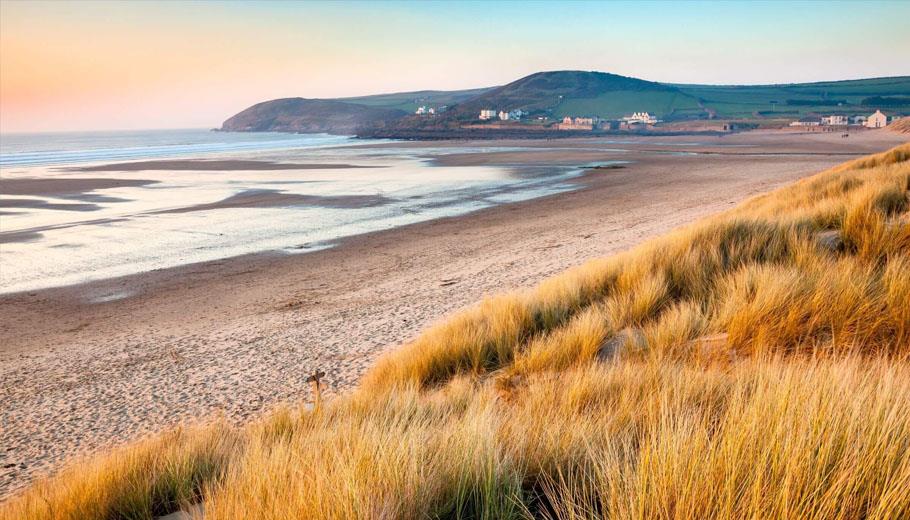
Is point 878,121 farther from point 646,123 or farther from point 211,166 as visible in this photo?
point 211,166

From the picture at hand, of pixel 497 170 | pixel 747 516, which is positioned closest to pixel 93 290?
pixel 747 516

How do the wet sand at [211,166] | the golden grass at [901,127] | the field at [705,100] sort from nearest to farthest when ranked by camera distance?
the wet sand at [211,166] → the golden grass at [901,127] → the field at [705,100]

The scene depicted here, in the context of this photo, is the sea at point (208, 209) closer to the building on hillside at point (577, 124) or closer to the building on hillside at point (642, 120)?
the building on hillside at point (577, 124)

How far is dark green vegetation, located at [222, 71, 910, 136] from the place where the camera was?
129 m

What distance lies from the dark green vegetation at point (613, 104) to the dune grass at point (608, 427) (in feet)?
340

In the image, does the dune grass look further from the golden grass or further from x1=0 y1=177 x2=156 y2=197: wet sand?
Answer: the golden grass

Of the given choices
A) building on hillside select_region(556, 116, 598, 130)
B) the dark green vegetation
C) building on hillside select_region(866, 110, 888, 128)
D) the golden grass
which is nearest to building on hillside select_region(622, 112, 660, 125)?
the dark green vegetation

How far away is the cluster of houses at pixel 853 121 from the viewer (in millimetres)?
94625

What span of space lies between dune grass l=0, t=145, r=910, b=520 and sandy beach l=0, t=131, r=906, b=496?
6.52 feet

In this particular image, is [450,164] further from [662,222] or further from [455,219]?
[662,222]

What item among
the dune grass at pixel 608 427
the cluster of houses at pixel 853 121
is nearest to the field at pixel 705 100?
the cluster of houses at pixel 853 121

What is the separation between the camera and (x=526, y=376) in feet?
14.3

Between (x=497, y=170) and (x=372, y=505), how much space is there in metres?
33.2

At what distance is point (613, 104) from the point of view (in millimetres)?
156250
